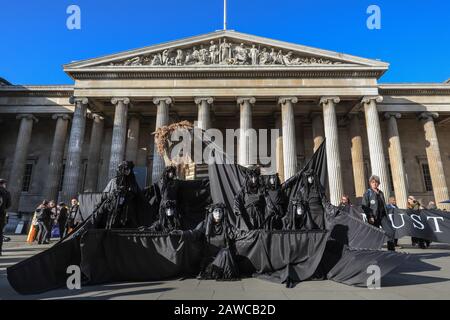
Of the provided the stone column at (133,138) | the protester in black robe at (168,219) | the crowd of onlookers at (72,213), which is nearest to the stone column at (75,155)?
the stone column at (133,138)

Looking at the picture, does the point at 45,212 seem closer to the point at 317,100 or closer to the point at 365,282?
the point at 365,282

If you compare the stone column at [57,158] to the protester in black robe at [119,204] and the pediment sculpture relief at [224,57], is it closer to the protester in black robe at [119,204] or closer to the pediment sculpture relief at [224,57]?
the pediment sculpture relief at [224,57]

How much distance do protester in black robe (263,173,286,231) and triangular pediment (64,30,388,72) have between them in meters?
18.7

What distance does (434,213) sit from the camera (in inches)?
433

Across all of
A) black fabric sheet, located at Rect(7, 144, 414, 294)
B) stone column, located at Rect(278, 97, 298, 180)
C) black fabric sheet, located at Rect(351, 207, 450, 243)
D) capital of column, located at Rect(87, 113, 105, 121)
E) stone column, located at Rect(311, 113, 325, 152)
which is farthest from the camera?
stone column, located at Rect(311, 113, 325, 152)

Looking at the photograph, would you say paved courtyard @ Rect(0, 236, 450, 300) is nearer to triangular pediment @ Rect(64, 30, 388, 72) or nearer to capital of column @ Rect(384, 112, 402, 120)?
triangular pediment @ Rect(64, 30, 388, 72)

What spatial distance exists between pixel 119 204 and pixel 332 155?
19415mm

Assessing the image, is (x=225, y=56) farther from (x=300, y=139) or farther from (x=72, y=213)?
(x=72, y=213)

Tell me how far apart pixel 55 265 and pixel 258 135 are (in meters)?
24.4

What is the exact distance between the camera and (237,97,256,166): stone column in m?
22.3

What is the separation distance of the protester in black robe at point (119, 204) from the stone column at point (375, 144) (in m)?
20.5

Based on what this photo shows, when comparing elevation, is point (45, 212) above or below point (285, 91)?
below

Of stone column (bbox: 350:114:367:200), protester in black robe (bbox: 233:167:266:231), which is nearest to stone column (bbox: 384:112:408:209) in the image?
stone column (bbox: 350:114:367:200)
